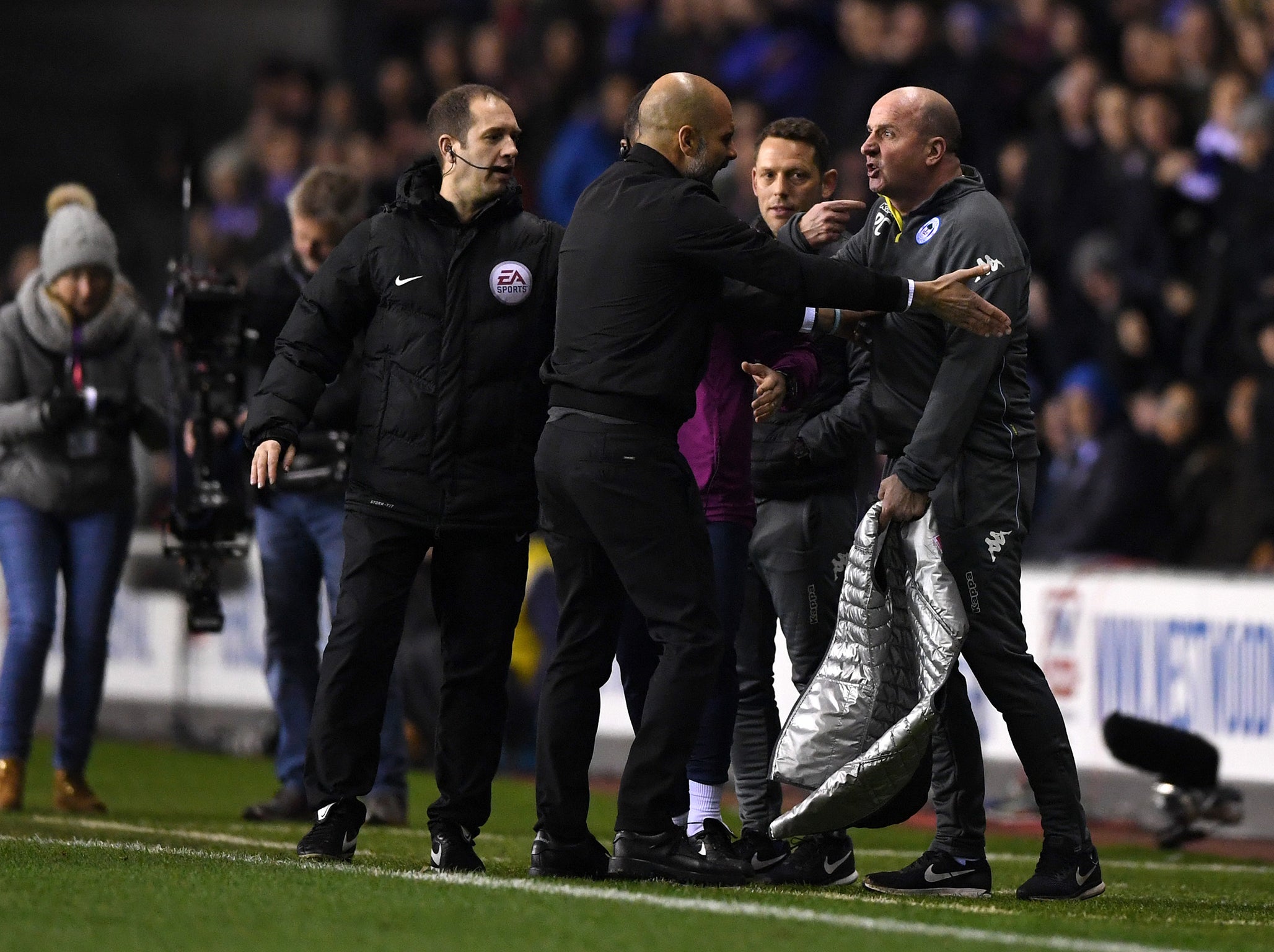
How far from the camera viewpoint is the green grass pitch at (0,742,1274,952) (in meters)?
4.96

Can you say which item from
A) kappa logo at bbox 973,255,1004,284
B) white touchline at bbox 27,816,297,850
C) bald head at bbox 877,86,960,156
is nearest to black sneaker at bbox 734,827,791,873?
white touchline at bbox 27,816,297,850

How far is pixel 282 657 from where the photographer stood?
8.40 metres

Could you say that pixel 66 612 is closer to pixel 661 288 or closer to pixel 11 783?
pixel 11 783

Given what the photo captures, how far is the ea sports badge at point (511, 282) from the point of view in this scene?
6.30 meters

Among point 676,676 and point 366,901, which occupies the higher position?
point 676,676

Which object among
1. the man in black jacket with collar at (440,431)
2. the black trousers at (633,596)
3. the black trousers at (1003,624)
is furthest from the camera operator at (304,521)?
the black trousers at (1003,624)

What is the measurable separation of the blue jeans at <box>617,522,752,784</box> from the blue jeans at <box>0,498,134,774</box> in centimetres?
281

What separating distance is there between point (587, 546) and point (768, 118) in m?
8.62

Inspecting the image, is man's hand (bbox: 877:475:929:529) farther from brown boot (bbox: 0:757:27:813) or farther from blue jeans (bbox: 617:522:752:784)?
brown boot (bbox: 0:757:27:813)

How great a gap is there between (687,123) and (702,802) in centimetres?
204

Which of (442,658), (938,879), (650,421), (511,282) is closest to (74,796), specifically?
(442,658)

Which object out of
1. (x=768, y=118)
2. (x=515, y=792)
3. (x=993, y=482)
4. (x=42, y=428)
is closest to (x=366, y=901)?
(x=993, y=482)

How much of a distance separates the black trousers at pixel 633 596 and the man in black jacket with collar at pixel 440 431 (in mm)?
310

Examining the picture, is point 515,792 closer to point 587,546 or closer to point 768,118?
point 587,546
